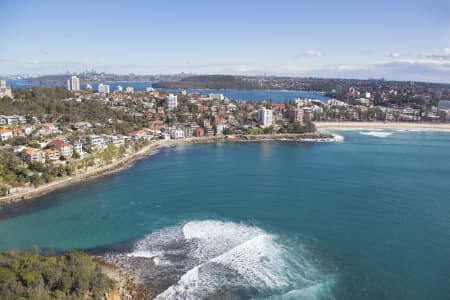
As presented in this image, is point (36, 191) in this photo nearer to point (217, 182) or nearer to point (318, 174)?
point (217, 182)

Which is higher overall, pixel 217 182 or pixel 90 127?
pixel 90 127

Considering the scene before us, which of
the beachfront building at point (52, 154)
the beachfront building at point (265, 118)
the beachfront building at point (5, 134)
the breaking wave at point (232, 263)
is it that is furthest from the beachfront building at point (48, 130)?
the beachfront building at point (265, 118)

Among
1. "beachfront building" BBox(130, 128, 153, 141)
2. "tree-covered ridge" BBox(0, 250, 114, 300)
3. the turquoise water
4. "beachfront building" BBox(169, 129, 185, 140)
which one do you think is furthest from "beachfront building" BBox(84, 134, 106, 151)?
"tree-covered ridge" BBox(0, 250, 114, 300)

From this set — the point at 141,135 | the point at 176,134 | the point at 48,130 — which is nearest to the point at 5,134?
the point at 48,130

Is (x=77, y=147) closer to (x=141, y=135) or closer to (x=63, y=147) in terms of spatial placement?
(x=63, y=147)

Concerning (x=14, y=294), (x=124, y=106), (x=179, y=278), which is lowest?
(x=179, y=278)

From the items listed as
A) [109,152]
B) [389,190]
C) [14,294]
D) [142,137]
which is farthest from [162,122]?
[14,294]

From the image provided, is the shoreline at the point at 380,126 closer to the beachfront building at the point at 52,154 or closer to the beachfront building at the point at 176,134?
the beachfront building at the point at 176,134
